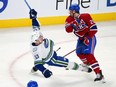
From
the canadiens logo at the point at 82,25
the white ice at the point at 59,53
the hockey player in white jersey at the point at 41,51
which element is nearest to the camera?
the hockey player in white jersey at the point at 41,51

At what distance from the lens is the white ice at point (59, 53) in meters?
3.32

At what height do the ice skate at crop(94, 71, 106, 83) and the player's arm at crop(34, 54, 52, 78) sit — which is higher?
the player's arm at crop(34, 54, 52, 78)

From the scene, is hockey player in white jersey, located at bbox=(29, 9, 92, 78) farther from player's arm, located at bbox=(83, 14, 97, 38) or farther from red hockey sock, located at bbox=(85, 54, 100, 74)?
player's arm, located at bbox=(83, 14, 97, 38)

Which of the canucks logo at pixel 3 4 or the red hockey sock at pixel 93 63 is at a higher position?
the canucks logo at pixel 3 4

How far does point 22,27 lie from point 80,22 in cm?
231

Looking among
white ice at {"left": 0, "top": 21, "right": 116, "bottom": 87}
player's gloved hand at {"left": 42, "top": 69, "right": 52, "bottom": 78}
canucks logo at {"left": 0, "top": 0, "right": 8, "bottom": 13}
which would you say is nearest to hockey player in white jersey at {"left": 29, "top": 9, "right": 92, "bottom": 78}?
player's gloved hand at {"left": 42, "top": 69, "right": 52, "bottom": 78}

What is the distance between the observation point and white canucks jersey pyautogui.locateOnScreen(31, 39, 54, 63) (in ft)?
10.2

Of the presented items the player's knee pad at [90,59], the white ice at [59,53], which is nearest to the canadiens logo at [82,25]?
the player's knee pad at [90,59]

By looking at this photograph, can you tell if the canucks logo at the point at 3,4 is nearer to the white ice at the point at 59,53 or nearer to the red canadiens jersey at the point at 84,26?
the white ice at the point at 59,53

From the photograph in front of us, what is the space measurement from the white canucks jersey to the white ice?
263 millimetres

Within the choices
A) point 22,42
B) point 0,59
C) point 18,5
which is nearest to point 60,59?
point 0,59

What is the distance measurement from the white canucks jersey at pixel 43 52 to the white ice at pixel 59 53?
0.26 meters

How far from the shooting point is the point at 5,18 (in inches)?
206

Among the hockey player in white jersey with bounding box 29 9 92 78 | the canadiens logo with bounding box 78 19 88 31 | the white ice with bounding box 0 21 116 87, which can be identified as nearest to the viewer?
the hockey player in white jersey with bounding box 29 9 92 78
